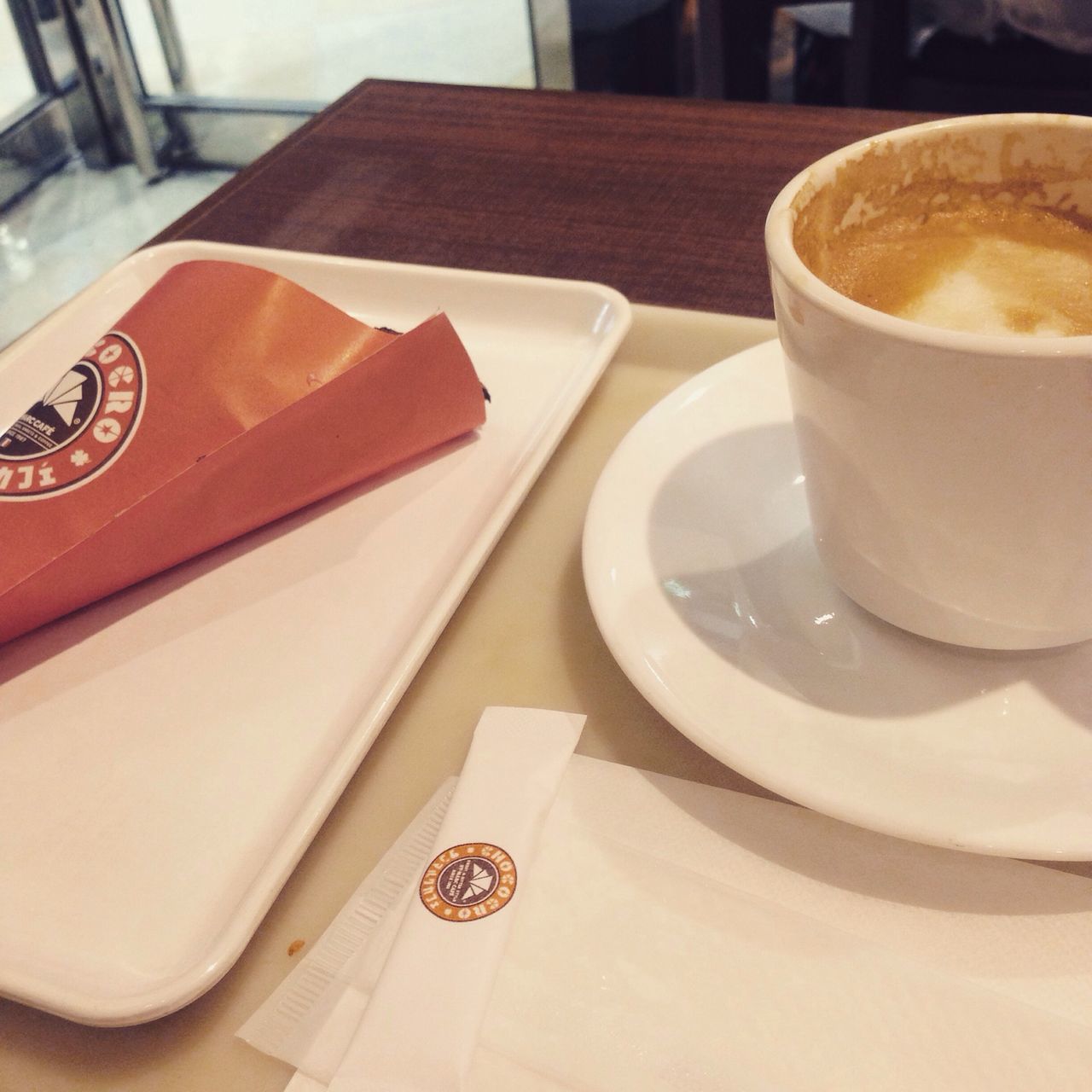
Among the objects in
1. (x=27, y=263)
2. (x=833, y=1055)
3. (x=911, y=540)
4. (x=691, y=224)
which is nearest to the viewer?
(x=833, y=1055)

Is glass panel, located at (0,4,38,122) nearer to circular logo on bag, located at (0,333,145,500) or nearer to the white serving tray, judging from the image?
the white serving tray

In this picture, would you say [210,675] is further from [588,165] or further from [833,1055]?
[588,165]

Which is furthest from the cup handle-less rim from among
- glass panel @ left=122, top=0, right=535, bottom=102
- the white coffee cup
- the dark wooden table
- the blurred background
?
glass panel @ left=122, top=0, right=535, bottom=102

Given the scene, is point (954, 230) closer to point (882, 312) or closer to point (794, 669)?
point (882, 312)

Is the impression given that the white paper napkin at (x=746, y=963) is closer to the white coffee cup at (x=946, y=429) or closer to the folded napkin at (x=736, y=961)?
the folded napkin at (x=736, y=961)

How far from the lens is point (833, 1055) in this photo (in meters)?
0.34

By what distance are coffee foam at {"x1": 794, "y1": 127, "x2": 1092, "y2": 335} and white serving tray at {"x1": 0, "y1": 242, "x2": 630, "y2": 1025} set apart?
0.73 feet

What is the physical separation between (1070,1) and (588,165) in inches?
41.4

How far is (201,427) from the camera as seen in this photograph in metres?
0.61

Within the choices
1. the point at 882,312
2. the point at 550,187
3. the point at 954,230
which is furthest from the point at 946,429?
the point at 550,187

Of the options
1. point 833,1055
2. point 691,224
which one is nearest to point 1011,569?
point 833,1055

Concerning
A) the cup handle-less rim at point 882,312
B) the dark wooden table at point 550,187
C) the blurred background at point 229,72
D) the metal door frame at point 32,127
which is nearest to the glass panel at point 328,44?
the blurred background at point 229,72

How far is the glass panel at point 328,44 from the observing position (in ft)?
8.87

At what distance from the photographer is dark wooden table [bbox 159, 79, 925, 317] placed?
2.85 ft
